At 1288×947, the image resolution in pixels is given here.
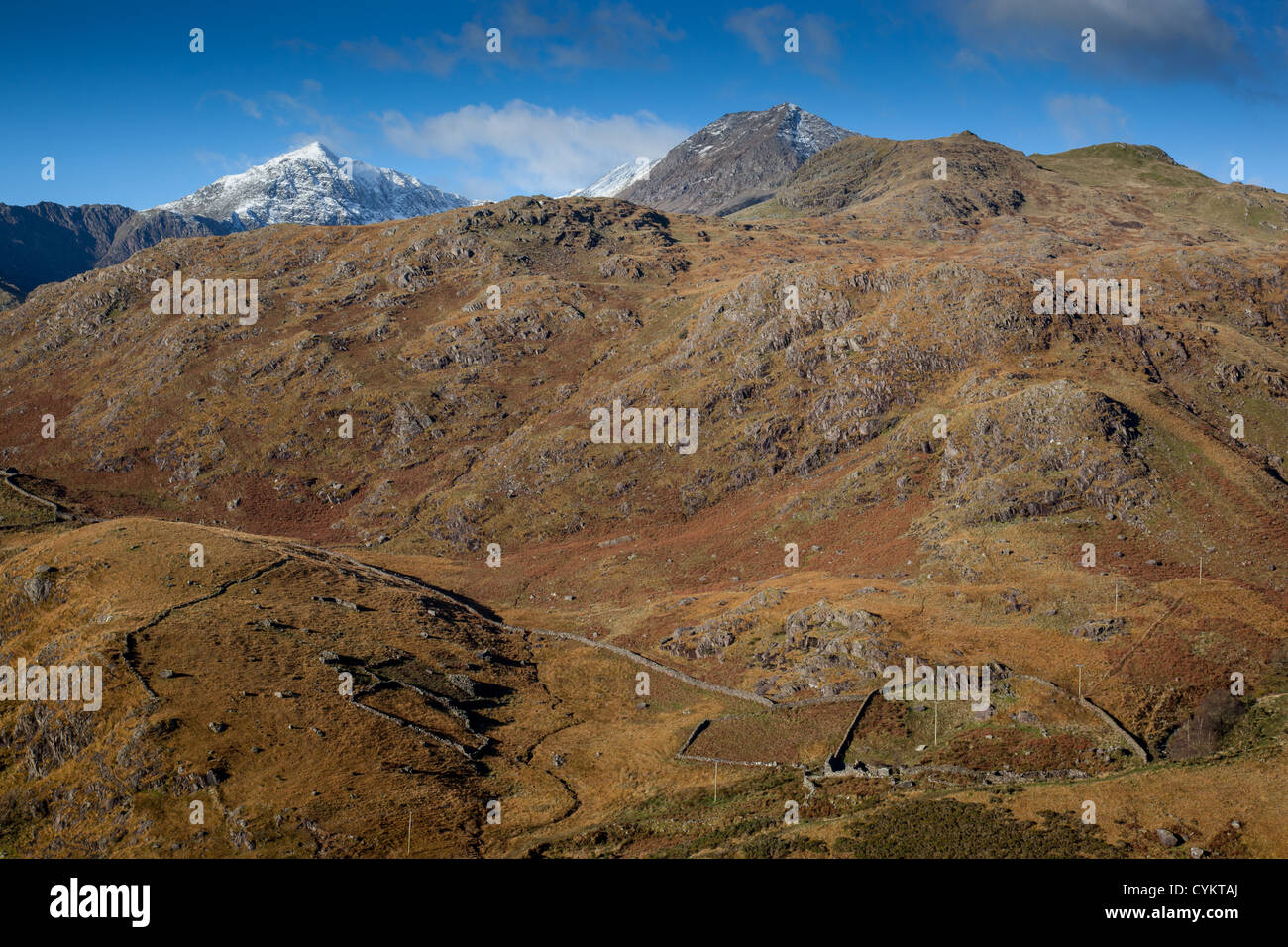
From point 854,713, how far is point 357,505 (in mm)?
103310

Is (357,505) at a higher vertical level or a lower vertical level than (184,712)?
higher

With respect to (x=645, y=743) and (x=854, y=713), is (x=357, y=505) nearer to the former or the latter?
(x=645, y=743)

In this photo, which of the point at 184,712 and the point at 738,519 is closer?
the point at 184,712

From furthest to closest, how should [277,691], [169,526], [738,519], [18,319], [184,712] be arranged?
[18,319]
[738,519]
[169,526]
[277,691]
[184,712]

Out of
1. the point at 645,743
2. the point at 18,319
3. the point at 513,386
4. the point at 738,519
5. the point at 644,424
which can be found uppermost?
the point at 18,319

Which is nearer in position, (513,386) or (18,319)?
(513,386)

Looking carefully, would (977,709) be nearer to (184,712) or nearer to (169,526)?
(184,712)

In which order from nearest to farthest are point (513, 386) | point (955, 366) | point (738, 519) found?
point (738, 519) < point (955, 366) < point (513, 386)

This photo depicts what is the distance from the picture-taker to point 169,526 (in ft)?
296

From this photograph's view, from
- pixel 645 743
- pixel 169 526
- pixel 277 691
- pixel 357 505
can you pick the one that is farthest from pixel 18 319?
pixel 645 743
